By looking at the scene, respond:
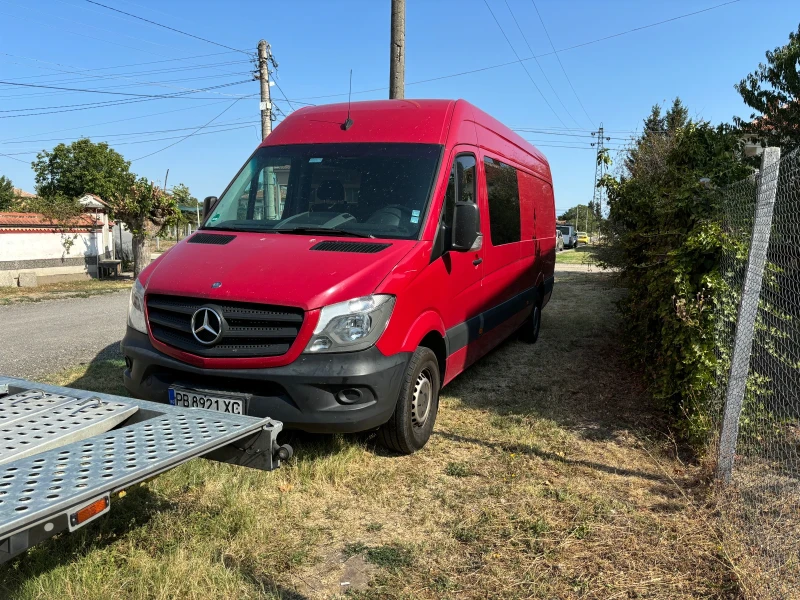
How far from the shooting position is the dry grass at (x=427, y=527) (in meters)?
2.85

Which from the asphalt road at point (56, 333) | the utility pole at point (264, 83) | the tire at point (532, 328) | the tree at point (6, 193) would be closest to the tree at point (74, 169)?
the tree at point (6, 193)

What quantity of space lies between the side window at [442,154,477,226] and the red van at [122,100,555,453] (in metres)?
0.02

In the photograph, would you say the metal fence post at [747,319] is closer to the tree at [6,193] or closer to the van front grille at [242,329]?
the van front grille at [242,329]

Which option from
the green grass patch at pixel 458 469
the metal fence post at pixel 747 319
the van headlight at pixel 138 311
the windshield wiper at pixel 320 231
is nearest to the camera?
the metal fence post at pixel 747 319

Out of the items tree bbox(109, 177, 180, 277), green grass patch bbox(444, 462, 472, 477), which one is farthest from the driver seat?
tree bbox(109, 177, 180, 277)

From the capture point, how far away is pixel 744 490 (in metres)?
3.53

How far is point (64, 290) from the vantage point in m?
15.8

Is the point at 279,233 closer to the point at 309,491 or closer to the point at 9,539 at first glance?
the point at 309,491

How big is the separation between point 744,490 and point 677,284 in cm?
153

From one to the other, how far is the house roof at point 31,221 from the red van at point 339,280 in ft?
45.5

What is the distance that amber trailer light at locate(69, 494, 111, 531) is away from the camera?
82.0 inches

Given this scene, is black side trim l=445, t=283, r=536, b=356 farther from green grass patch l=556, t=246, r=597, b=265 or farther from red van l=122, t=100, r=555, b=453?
green grass patch l=556, t=246, r=597, b=265

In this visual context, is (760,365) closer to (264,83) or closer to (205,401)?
(205,401)

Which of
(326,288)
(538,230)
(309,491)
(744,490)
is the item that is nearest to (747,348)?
(744,490)
